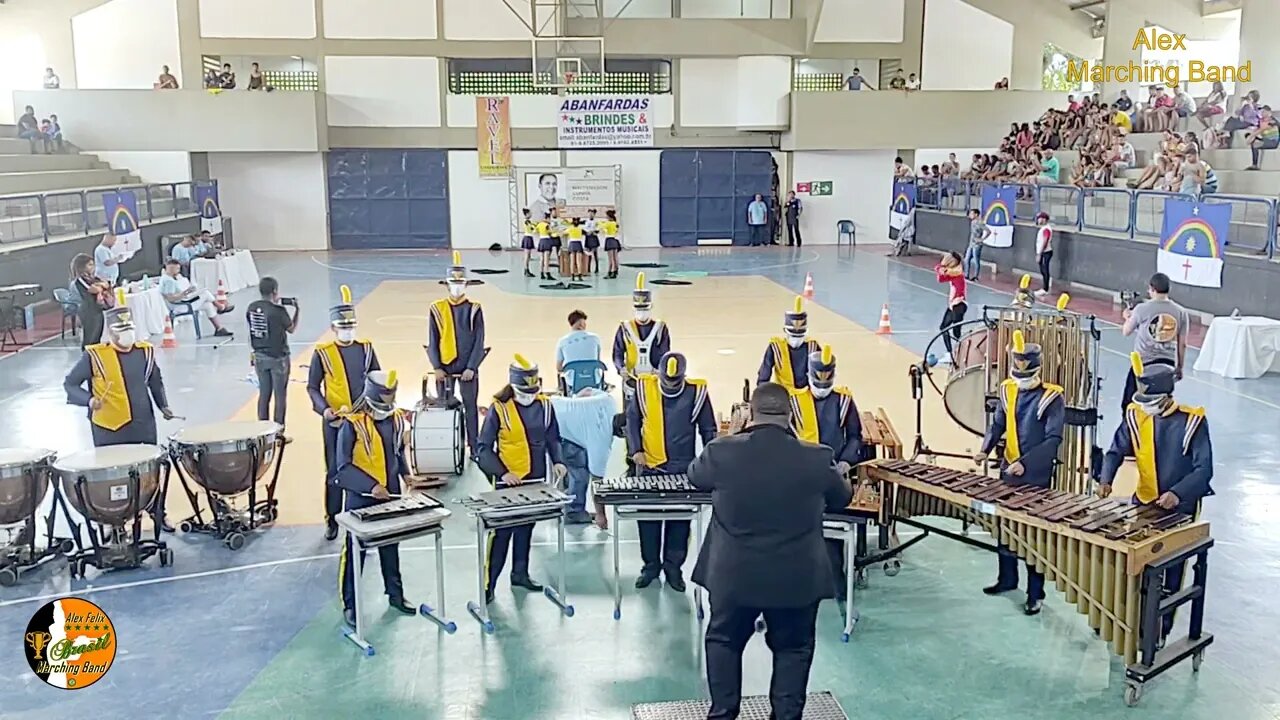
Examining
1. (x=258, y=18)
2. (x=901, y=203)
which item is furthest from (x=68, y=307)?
(x=901, y=203)

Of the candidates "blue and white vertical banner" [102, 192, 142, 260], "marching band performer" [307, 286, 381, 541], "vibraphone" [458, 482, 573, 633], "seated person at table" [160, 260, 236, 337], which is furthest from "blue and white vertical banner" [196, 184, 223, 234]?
"vibraphone" [458, 482, 573, 633]

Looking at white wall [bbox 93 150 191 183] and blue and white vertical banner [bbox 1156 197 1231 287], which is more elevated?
white wall [bbox 93 150 191 183]

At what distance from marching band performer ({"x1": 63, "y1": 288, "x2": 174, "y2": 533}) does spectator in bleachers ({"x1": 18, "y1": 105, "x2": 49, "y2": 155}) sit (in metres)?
22.6

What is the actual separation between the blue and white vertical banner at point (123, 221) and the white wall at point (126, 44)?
1181 centimetres

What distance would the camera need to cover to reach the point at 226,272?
22.7 m

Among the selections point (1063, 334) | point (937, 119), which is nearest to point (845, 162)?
point (937, 119)

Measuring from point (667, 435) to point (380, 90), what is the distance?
92.3ft

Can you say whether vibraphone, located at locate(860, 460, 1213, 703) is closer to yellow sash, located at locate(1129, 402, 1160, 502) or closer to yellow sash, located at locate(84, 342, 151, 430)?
yellow sash, located at locate(1129, 402, 1160, 502)

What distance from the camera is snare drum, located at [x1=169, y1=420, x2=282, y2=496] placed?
8.37 metres

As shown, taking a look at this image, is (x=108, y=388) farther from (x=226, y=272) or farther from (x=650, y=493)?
(x=226, y=272)

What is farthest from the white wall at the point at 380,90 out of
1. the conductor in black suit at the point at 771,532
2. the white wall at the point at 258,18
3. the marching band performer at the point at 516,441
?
the conductor in black suit at the point at 771,532

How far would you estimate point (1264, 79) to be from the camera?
82.3ft

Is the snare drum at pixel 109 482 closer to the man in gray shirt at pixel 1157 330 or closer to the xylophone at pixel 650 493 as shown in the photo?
the xylophone at pixel 650 493

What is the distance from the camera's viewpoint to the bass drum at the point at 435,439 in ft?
33.5
